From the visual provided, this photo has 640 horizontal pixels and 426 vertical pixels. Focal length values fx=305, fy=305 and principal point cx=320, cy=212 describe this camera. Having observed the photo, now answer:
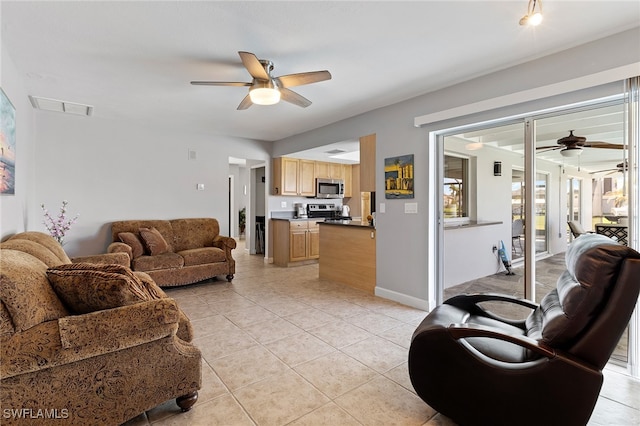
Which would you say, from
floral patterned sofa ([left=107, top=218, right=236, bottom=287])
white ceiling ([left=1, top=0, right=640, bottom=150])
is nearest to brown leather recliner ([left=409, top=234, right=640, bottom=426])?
white ceiling ([left=1, top=0, right=640, bottom=150])

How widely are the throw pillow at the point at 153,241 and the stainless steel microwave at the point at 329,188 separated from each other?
3.32 metres

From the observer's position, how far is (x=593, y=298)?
4.55ft

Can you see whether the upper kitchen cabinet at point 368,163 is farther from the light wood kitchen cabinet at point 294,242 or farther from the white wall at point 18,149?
the white wall at point 18,149

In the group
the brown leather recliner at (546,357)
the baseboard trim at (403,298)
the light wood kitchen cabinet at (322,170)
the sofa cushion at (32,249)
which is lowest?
the baseboard trim at (403,298)

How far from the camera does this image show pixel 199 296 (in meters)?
4.02

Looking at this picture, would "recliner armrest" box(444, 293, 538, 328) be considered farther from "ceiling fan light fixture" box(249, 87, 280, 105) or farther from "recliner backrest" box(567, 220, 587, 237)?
"ceiling fan light fixture" box(249, 87, 280, 105)

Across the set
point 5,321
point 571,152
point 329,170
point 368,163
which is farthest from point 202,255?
point 571,152

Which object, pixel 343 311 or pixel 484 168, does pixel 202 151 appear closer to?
pixel 343 311

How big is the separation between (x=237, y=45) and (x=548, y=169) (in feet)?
9.47

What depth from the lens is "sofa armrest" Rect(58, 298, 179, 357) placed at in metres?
1.43

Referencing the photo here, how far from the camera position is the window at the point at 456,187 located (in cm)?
351

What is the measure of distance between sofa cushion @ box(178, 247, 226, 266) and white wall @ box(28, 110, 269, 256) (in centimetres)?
98

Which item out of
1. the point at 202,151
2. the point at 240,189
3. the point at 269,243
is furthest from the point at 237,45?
the point at 240,189

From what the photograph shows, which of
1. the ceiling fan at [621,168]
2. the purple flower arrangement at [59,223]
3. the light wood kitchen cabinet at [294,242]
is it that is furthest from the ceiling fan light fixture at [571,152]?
the purple flower arrangement at [59,223]
